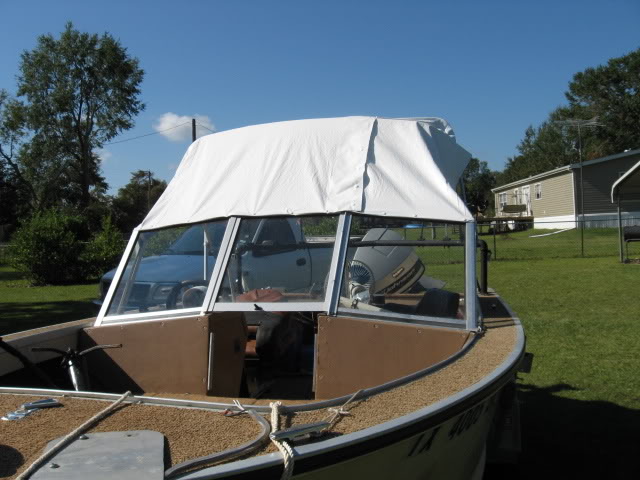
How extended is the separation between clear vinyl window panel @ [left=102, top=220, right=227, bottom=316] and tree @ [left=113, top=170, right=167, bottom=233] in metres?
46.8

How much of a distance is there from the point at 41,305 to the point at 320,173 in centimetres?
1144

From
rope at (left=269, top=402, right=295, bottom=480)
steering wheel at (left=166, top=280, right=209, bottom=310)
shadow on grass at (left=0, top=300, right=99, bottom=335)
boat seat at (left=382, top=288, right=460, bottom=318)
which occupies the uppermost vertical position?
steering wheel at (left=166, top=280, right=209, bottom=310)

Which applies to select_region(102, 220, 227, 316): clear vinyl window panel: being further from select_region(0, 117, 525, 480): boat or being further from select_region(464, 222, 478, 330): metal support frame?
select_region(464, 222, 478, 330): metal support frame

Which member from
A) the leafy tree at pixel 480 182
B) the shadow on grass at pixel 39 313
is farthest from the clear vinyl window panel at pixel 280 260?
the leafy tree at pixel 480 182

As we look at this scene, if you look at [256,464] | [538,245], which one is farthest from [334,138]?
[538,245]

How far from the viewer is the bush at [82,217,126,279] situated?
1930cm

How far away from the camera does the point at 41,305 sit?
14023 mm

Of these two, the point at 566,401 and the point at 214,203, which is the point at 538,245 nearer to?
the point at 566,401

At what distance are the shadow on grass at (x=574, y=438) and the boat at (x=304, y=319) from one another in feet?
2.24

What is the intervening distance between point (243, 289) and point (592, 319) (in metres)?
7.25


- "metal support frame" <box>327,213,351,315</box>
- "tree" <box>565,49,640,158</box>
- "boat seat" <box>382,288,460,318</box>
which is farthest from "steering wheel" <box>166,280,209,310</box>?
"tree" <box>565,49,640,158</box>

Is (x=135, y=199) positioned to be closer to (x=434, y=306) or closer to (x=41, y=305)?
(x=41, y=305)

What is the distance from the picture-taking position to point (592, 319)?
32.2 ft

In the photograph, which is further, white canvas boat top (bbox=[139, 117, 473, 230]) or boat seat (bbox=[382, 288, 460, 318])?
white canvas boat top (bbox=[139, 117, 473, 230])
